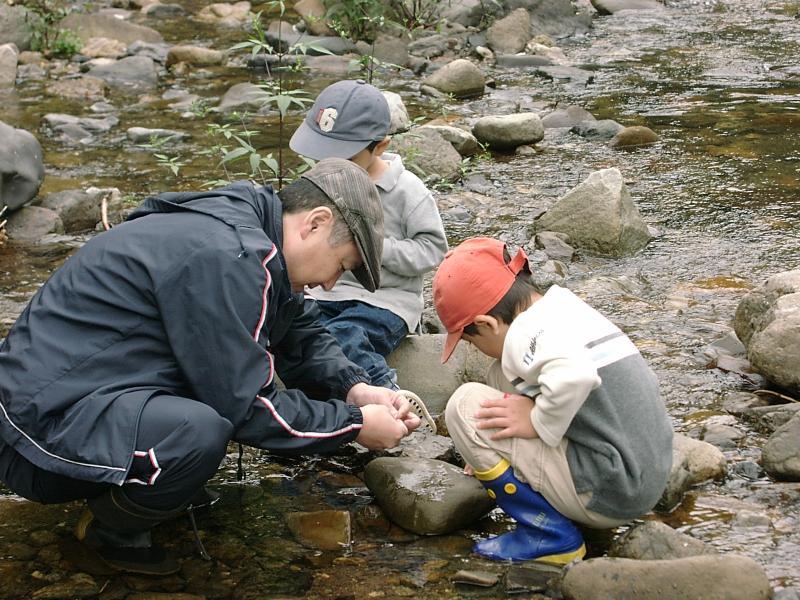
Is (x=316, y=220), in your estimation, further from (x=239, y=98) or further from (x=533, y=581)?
(x=239, y=98)

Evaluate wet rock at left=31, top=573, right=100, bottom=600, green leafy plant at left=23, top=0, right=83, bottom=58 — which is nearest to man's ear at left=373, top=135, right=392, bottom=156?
wet rock at left=31, top=573, right=100, bottom=600

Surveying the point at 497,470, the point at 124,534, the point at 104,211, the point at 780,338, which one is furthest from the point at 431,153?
the point at 124,534

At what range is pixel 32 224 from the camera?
6.04 m

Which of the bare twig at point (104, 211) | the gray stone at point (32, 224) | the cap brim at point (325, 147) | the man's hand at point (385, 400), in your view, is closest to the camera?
the man's hand at point (385, 400)

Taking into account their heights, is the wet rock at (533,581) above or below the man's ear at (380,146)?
below

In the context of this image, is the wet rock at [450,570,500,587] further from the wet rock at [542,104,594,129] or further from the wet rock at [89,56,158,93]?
the wet rock at [89,56,158,93]

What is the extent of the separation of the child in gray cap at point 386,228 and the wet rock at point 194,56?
7.07 metres

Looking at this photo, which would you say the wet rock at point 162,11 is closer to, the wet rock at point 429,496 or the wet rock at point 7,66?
the wet rock at point 7,66

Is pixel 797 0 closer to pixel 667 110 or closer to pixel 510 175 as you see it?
pixel 667 110

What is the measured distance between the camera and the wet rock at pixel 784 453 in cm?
320

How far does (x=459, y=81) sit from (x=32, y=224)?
14.4ft

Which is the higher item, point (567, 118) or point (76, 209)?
point (567, 118)

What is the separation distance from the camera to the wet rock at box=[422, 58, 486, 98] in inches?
365

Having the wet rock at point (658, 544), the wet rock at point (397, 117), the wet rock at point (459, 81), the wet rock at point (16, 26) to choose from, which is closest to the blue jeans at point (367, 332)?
the wet rock at point (658, 544)
